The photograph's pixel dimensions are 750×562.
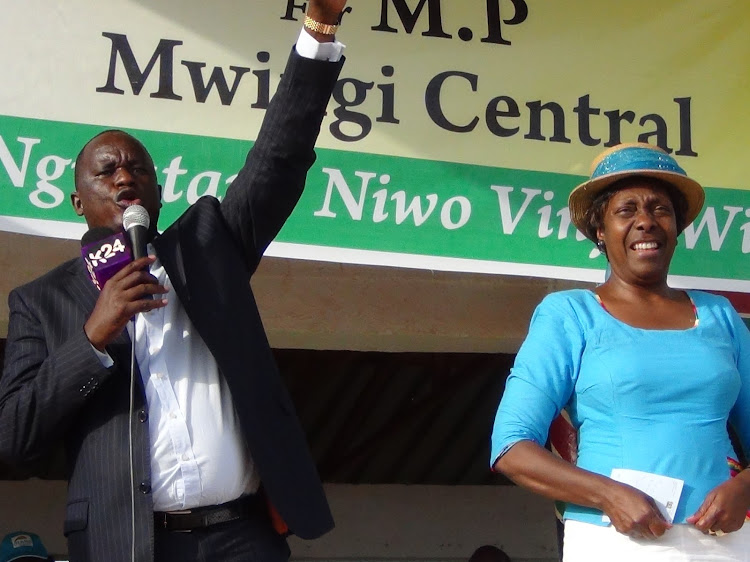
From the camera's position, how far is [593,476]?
2.15m

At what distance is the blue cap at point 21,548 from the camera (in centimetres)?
367

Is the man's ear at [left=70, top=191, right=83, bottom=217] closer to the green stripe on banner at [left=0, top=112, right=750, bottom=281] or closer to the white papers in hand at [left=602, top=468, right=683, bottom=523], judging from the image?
the green stripe on banner at [left=0, top=112, right=750, bottom=281]

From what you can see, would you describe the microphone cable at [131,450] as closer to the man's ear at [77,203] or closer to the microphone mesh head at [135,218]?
the microphone mesh head at [135,218]

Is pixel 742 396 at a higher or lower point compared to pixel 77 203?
lower

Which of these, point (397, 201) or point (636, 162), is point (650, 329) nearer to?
point (636, 162)

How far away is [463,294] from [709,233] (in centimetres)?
104

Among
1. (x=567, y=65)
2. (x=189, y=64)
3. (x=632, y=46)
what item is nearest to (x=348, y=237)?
(x=189, y=64)

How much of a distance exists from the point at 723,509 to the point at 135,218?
50.0 inches

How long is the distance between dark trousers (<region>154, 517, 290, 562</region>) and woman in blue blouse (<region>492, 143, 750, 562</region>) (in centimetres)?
50

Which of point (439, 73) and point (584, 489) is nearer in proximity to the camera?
point (584, 489)

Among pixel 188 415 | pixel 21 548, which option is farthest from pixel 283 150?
pixel 21 548

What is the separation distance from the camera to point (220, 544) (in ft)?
7.27

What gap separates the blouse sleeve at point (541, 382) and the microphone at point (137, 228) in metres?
0.80

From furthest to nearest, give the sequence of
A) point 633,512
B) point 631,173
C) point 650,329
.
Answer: point 631,173 → point 650,329 → point 633,512
